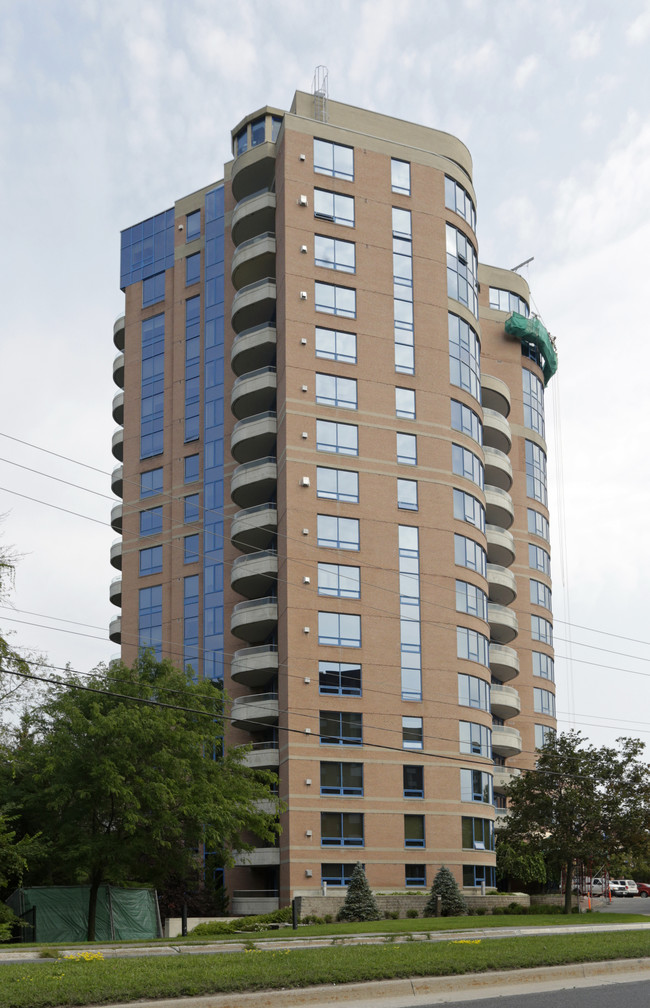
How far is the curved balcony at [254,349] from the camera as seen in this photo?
6091 cm

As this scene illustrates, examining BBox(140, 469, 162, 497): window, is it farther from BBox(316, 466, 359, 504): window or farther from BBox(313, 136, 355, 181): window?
BBox(313, 136, 355, 181): window

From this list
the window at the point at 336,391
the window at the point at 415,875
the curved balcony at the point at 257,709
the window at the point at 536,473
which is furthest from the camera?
the window at the point at 536,473

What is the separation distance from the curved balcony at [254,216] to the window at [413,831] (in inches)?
1305

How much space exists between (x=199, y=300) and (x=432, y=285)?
1709cm

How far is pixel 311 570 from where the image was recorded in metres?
55.4

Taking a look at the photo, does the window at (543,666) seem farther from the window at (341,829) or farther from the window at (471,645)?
the window at (341,829)

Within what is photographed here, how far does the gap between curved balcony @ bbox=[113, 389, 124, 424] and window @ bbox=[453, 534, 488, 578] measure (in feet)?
90.6

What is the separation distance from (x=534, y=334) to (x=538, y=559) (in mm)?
15978

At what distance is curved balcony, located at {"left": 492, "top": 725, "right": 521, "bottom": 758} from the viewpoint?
221 ft

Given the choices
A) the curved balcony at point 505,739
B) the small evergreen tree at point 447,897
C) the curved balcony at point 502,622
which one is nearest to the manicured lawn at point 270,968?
the small evergreen tree at point 447,897

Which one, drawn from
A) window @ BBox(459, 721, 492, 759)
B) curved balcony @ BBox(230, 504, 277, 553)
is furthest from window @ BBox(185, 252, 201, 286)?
window @ BBox(459, 721, 492, 759)

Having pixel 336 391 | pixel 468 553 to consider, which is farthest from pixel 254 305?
pixel 468 553

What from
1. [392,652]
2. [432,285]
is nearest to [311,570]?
[392,652]

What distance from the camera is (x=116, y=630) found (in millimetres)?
72062
